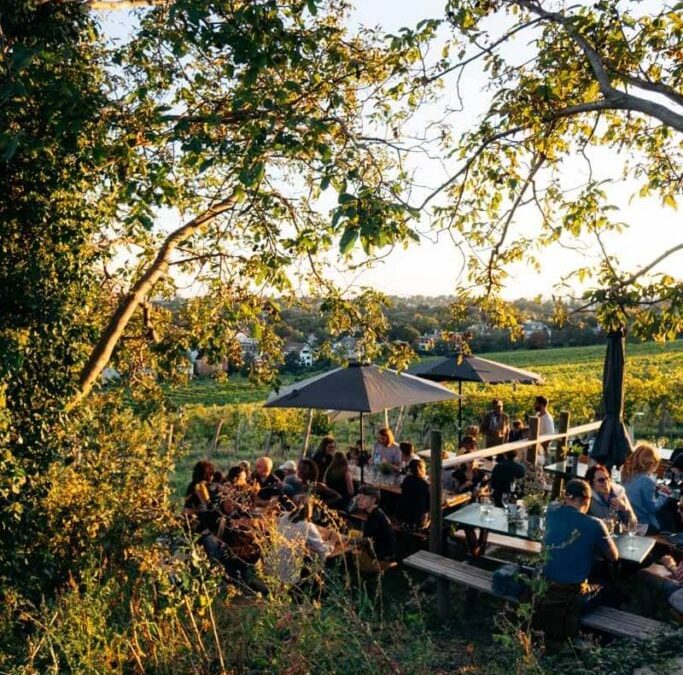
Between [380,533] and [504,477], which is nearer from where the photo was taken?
[380,533]

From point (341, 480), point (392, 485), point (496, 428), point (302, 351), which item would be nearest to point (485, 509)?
point (341, 480)

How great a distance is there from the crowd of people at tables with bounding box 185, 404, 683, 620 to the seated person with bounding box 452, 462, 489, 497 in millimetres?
13

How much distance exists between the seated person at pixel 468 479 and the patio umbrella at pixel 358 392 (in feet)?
3.14

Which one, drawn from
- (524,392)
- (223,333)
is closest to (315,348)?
(223,333)

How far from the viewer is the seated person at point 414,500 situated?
669 cm

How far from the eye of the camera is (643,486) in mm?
6270

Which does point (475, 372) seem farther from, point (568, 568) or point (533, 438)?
point (568, 568)

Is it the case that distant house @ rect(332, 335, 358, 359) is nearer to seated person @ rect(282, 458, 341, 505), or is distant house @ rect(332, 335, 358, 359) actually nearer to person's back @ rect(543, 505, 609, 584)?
seated person @ rect(282, 458, 341, 505)

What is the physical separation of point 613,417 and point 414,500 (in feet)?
8.05

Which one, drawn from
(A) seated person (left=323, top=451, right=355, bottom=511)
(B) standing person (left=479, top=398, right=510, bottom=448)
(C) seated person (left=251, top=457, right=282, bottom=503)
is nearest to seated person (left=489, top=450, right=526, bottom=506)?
(A) seated person (left=323, top=451, right=355, bottom=511)

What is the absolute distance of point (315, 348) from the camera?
7344 millimetres

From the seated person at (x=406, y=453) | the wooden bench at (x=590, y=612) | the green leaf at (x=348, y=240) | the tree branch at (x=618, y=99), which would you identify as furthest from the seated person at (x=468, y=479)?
the green leaf at (x=348, y=240)

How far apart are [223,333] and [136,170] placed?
1.66 m

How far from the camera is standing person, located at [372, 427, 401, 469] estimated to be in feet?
28.8
